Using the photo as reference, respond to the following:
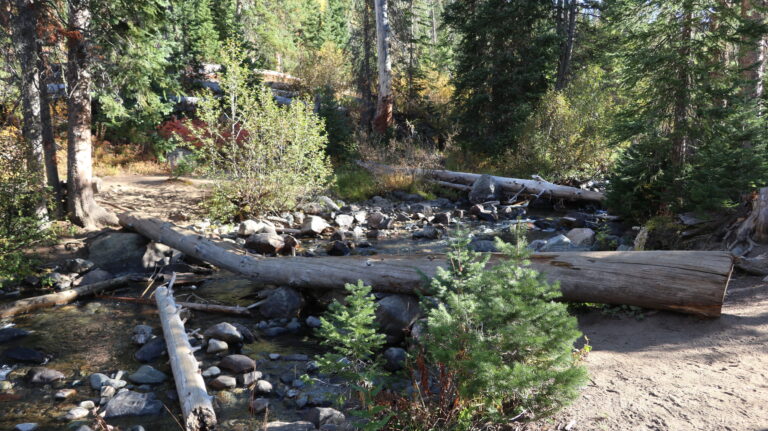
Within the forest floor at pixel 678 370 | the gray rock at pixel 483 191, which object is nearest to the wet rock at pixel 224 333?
the forest floor at pixel 678 370

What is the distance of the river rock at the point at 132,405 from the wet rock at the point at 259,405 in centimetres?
88

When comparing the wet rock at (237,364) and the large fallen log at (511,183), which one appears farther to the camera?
the large fallen log at (511,183)

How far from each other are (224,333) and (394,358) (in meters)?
2.12

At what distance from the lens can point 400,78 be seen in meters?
22.8

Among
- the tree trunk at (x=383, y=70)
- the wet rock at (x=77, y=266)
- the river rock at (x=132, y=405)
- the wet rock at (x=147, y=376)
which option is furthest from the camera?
the tree trunk at (x=383, y=70)

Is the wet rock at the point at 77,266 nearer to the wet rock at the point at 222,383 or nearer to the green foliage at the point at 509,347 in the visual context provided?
the wet rock at the point at 222,383

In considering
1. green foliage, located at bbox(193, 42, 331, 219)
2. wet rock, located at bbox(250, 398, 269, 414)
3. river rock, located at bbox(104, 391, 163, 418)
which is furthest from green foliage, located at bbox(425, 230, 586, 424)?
green foliage, located at bbox(193, 42, 331, 219)

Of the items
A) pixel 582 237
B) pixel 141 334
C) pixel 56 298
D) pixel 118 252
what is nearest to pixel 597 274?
pixel 582 237

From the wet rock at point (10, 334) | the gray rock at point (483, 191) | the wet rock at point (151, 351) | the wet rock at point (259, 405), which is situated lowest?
the wet rock at point (259, 405)

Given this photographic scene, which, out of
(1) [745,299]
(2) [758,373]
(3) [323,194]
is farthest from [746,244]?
(3) [323,194]

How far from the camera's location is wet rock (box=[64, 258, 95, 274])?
8523 millimetres

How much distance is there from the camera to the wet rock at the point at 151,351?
5484mm

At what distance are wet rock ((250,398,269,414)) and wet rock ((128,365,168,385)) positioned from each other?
1198mm

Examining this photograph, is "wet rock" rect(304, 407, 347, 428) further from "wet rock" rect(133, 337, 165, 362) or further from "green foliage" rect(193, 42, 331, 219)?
"green foliage" rect(193, 42, 331, 219)
